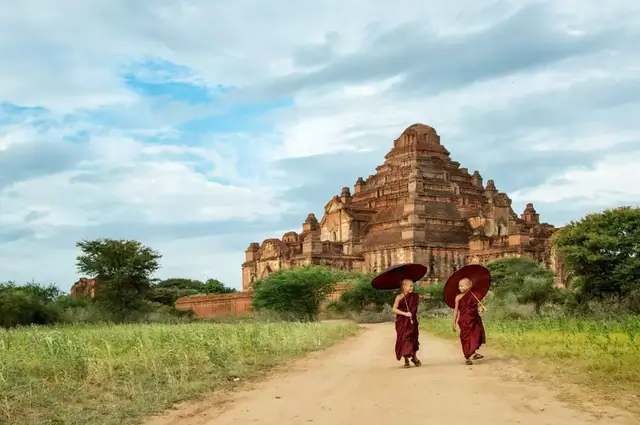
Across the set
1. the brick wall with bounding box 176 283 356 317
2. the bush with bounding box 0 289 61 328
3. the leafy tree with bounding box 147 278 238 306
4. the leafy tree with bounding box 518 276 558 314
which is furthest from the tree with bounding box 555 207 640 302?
the leafy tree with bounding box 147 278 238 306

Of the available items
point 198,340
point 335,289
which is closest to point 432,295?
point 335,289

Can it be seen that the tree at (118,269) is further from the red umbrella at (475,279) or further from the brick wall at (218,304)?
the red umbrella at (475,279)

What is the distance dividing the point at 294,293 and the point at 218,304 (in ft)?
42.6

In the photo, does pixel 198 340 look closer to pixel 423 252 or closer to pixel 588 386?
pixel 588 386

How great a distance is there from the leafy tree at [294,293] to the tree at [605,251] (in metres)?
17.6

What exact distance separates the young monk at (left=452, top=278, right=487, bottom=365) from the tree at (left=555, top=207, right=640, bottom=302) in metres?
16.9

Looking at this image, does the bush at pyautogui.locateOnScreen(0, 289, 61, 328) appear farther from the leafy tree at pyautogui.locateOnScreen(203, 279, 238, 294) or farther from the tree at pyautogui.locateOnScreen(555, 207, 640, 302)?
the leafy tree at pyautogui.locateOnScreen(203, 279, 238, 294)

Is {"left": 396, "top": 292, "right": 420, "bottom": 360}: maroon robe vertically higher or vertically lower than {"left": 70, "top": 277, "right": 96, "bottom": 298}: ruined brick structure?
lower

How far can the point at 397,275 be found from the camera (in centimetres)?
1493

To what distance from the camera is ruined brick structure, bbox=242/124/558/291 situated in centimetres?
5606

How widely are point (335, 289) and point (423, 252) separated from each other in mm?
8865

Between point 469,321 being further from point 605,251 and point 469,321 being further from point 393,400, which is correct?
point 605,251

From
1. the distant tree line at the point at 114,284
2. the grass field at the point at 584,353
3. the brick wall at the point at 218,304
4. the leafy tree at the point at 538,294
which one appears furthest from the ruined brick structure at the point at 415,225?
the grass field at the point at 584,353

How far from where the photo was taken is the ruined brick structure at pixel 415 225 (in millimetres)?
56062
